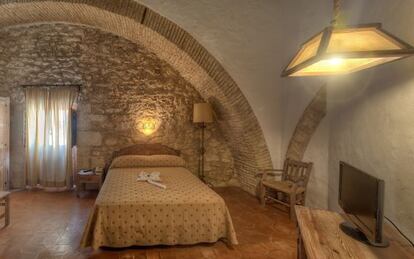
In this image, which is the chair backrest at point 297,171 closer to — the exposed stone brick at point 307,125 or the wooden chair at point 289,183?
the wooden chair at point 289,183

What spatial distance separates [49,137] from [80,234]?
267 centimetres

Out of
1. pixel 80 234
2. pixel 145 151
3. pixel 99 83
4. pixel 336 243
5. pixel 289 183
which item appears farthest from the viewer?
pixel 145 151

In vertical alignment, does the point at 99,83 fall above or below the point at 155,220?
above

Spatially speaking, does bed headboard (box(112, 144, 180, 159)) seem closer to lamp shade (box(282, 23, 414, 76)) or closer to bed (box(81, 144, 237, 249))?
bed (box(81, 144, 237, 249))

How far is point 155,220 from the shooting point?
285cm

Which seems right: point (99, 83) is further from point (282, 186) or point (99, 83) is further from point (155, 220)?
point (282, 186)

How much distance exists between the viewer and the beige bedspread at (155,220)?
278 centimetres

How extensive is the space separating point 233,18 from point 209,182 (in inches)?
128

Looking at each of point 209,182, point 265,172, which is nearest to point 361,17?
point 265,172

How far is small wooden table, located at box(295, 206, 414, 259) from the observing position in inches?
62.0

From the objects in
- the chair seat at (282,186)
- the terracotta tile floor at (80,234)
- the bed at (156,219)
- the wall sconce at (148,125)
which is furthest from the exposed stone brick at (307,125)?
the wall sconce at (148,125)

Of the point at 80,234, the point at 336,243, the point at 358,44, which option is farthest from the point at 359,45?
the point at 80,234

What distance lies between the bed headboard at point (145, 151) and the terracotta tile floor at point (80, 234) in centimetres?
97

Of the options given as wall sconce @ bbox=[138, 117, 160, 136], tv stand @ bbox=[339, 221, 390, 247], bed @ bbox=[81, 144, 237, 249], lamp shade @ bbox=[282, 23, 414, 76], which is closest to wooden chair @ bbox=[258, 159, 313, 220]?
bed @ bbox=[81, 144, 237, 249]
